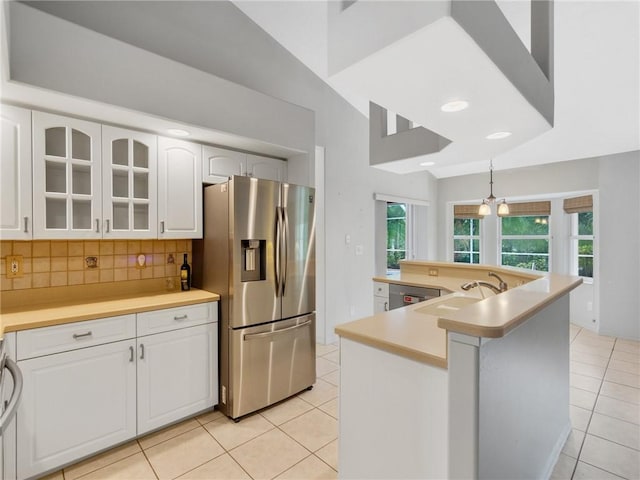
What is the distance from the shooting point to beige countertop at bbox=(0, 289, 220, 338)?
1.78m

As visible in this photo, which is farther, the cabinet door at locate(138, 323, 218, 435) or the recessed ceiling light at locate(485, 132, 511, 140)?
the cabinet door at locate(138, 323, 218, 435)

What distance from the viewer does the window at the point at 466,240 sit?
599 centimetres

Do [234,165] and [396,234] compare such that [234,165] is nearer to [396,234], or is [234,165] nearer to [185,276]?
[185,276]

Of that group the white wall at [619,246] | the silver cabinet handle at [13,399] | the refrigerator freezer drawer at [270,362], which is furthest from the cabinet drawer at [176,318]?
the white wall at [619,246]

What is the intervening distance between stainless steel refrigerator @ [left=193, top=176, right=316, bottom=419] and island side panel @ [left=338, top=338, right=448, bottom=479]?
1051 millimetres

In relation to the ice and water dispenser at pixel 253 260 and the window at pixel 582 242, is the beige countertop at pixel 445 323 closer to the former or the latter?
the ice and water dispenser at pixel 253 260

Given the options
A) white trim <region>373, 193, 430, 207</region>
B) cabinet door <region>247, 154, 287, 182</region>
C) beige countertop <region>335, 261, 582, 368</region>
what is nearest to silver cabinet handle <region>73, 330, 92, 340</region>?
beige countertop <region>335, 261, 582, 368</region>

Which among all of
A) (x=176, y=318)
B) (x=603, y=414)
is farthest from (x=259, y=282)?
(x=603, y=414)

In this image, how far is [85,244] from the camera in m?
2.37

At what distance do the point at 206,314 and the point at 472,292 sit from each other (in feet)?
7.08

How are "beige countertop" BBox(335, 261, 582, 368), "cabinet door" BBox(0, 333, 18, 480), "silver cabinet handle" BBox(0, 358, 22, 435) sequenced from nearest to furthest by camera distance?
1. "silver cabinet handle" BBox(0, 358, 22, 435)
2. "beige countertop" BBox(335, 261, 582, 368)
3. "cabinet door" BBox(0, 333, 18, 480)

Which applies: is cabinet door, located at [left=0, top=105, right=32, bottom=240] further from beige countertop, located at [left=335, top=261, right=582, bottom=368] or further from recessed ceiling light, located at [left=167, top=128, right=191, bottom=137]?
beige countertop, located at [left=335, top=261, right=582, bottom=368]

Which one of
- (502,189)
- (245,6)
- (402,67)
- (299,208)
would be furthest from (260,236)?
(502,189)

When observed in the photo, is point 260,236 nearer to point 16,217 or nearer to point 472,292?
point 16,217
